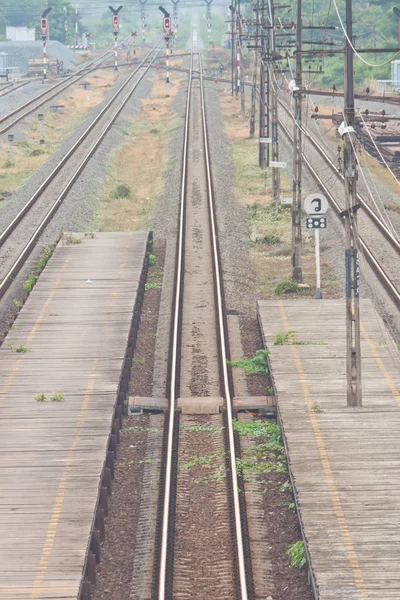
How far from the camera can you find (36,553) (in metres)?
13.5

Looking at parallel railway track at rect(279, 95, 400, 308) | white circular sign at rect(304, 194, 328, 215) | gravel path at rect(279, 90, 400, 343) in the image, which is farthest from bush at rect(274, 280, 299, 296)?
white circular sign at rect(304, 194, 328, 215)

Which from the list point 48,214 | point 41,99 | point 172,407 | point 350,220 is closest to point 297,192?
point 48,214

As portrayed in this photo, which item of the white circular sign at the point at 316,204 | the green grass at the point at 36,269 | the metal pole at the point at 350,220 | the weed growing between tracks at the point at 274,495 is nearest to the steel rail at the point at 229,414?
the weed growing between tracks at the point at 274,495

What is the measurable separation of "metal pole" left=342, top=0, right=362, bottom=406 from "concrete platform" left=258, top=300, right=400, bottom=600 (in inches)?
19.6

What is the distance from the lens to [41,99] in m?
81.8

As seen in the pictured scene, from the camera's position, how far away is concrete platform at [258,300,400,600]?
13.2m

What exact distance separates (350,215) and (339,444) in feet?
13.1

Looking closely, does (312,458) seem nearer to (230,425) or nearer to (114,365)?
(230,425)

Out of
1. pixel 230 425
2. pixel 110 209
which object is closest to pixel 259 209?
pixel 110 209

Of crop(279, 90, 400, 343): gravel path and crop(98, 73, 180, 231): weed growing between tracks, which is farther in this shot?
crop(98, 73, 180, 231): weed growing between tracks

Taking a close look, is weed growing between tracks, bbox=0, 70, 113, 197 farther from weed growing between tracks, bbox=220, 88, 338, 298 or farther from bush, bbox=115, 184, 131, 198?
weed growing between tracks, bbox=220, 88, 338, 298

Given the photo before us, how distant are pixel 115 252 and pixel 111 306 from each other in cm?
596

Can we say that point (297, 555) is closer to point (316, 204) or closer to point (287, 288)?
point (316, 204)

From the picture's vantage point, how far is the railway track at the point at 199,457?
1396 cm
